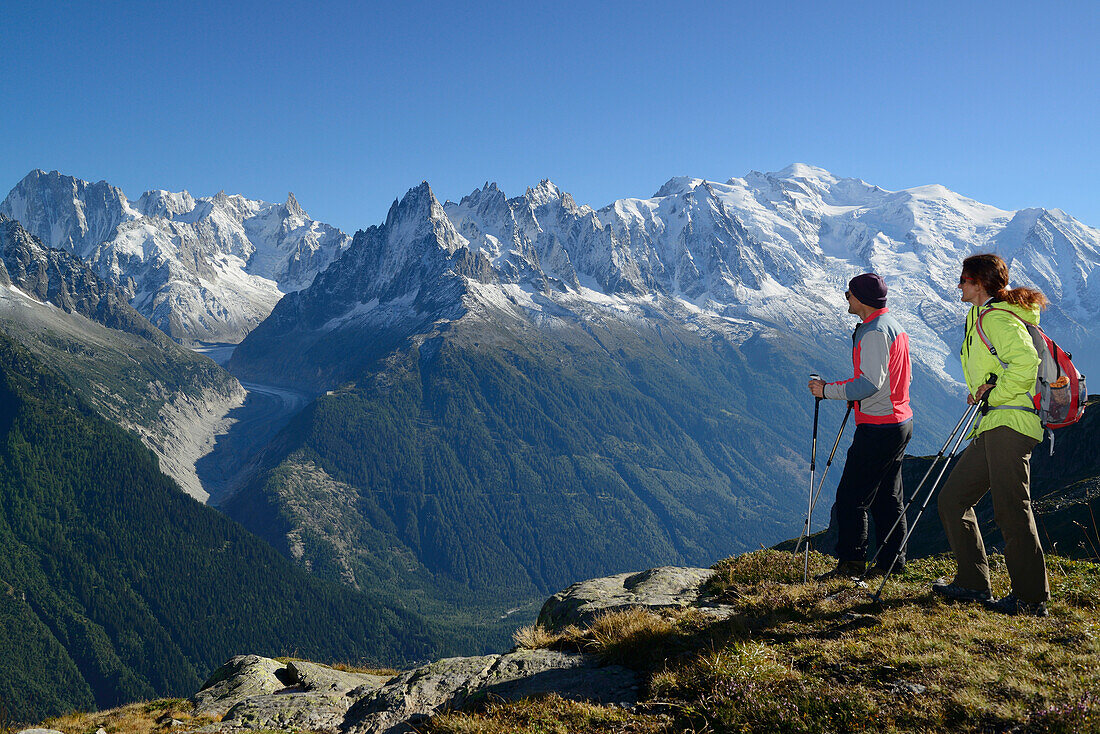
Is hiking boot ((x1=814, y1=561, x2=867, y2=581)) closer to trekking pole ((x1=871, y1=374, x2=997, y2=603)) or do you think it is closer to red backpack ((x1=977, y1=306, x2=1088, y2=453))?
trekking pole ((x1=871, y1=374, x2=997, y2=603))

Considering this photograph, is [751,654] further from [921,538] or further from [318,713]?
[921,538]

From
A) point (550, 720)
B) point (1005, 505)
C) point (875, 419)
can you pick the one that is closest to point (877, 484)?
point (875, 419)

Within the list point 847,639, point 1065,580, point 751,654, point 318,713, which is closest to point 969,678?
point 847,639

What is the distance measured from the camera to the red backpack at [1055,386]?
880cm

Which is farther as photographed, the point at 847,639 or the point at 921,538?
the point at 921,538

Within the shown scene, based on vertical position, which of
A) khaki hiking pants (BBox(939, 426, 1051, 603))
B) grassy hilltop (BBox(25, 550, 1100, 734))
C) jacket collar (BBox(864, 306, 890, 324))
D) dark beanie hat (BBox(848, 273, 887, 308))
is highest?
dark beanie hat (BBox(848, 273, 887, 308))

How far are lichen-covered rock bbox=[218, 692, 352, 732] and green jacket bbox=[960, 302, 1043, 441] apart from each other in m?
11.4

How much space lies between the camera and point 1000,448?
924cm

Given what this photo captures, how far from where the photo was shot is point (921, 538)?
44.8 m

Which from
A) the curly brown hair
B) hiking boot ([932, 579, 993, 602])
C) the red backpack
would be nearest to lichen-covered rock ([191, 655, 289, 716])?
hiking boot ([932, 579, 993, 602])

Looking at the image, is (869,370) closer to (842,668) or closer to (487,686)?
(842,668)

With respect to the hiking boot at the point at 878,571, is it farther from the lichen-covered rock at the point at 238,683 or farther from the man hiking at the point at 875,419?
the lichen-covered rock at the point at 238,683

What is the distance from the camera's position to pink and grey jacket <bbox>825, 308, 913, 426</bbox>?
35.6 feet

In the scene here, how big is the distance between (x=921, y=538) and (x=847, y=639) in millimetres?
44026
